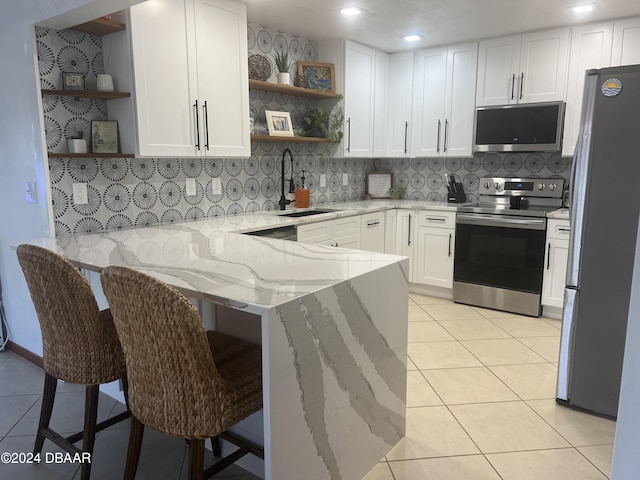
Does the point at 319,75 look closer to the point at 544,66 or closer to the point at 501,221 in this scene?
the point at 544,66

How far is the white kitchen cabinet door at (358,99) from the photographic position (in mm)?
4297

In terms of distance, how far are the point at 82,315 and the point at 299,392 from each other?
84cm

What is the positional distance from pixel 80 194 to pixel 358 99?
8.72 ft

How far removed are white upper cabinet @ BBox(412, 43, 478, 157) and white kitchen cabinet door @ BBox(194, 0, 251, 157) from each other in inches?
79.2

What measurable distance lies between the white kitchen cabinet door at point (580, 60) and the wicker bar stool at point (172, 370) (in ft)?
11.5

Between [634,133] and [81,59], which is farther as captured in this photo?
[81,59]

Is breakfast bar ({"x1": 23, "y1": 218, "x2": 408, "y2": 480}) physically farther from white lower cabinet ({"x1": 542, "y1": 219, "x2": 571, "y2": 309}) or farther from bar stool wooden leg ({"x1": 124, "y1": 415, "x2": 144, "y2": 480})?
white lower cabinet ({"x1": 542, "y1": 219, "x2": 571, "y2": 309})

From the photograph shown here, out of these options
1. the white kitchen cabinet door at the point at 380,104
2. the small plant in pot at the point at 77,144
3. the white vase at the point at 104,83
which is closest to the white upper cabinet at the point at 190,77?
the white vase at the point at 104,83

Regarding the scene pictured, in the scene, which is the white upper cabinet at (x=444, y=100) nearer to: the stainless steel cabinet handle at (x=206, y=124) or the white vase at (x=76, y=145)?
the stainless steel cabinet handle at (x=206, y=124)

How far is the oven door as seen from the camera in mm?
3814

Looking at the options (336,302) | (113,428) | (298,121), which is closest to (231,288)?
(336,302)

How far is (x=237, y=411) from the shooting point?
1.46 m

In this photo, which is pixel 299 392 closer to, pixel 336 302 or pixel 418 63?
pixel 336 302

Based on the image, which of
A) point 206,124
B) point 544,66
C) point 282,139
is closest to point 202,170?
point 206,124
